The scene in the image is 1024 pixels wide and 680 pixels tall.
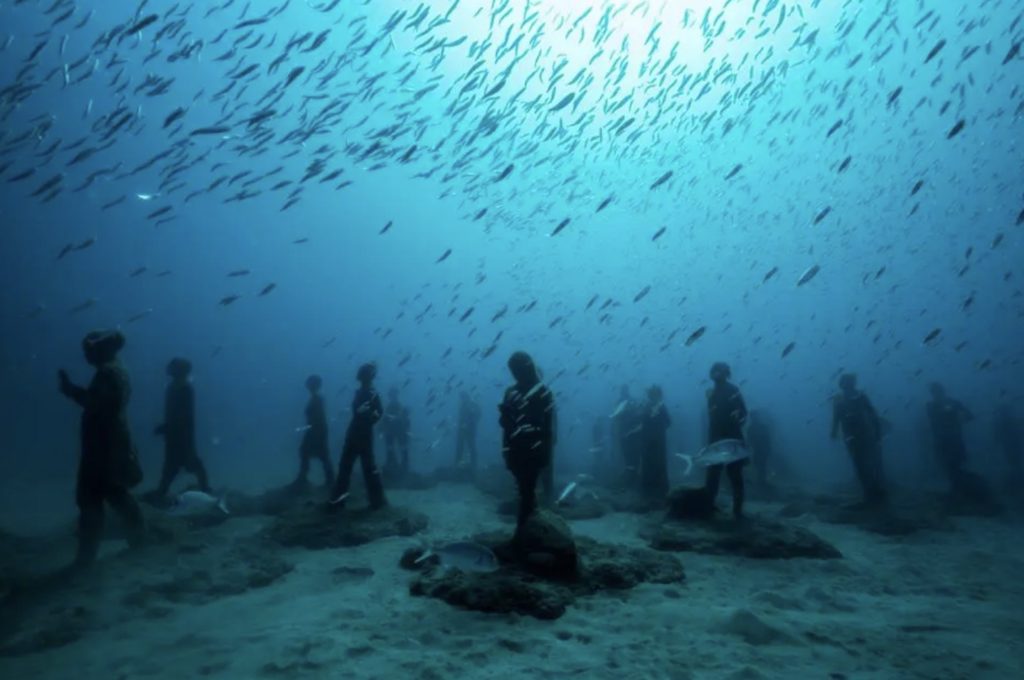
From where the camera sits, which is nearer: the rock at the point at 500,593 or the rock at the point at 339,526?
the rock at the point at 500,593

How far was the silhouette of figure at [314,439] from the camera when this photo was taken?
12.2m

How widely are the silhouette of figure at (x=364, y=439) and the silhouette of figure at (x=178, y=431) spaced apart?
3.64 metres

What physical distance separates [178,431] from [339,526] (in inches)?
189

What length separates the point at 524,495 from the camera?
657 centimetres

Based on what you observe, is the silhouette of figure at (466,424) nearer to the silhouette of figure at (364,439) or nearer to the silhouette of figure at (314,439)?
the silhouette of figure at (314,439)

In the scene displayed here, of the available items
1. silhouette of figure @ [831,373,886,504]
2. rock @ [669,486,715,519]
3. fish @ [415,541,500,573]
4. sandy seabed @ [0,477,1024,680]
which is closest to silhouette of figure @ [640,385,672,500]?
rock @ [669,486,715,519]

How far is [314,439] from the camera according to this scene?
40.3 ft

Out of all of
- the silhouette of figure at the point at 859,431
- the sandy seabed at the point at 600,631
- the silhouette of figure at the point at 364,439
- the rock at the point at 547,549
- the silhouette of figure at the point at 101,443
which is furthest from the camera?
the silhouette of figure at the point at 859,431

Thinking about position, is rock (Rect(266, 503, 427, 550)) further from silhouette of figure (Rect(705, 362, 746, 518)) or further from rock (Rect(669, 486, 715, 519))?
silhouette of figure (Rect(705, 362, 746, 518))

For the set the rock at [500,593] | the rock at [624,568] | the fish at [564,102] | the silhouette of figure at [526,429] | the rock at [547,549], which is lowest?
the rock at [624,568]

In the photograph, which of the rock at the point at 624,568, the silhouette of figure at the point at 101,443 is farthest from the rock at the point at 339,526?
the rock at the point at 624,568

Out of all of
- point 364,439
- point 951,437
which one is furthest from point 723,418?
point 951,437

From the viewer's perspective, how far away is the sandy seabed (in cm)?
396

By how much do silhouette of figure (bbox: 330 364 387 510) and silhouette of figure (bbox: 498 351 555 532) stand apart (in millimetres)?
3890
